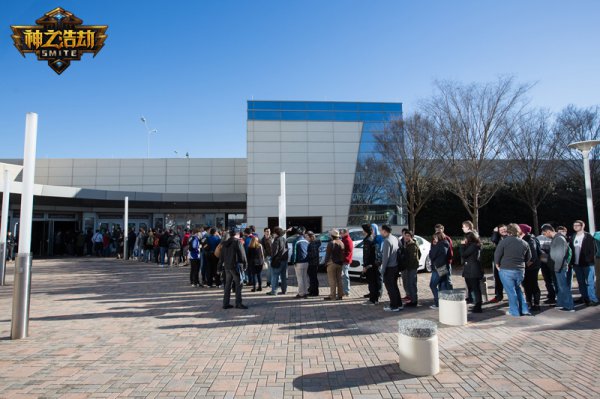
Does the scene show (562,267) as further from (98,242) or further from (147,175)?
(147,175)

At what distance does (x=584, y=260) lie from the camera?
7.75 m

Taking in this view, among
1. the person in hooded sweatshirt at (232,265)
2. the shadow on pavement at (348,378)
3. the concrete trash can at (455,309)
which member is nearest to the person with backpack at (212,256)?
the person in hooded sweatshirt at (232,265)

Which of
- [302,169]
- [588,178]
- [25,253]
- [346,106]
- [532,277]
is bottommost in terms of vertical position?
[532,277]

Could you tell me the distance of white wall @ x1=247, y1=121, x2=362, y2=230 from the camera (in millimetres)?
28812

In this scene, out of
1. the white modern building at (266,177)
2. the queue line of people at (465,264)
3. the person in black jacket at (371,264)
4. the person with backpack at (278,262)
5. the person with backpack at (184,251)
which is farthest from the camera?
the white modern building at (266,177)

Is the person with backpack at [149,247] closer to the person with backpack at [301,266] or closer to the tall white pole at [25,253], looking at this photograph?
the person with backpack at [301,266]

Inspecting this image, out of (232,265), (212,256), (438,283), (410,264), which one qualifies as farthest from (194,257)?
(438,283)

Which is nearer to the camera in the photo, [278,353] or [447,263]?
[278,353]

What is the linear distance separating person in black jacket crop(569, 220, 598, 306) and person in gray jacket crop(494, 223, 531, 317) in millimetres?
1448

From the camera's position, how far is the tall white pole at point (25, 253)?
5.92 metres

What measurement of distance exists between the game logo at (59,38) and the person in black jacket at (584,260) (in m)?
12.4

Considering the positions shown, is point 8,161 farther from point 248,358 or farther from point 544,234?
point 544,234

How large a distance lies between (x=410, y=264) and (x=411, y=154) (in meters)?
13.2

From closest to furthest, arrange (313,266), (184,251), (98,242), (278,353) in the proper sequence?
(278,353), (313,266), (184,251), (98,242)
